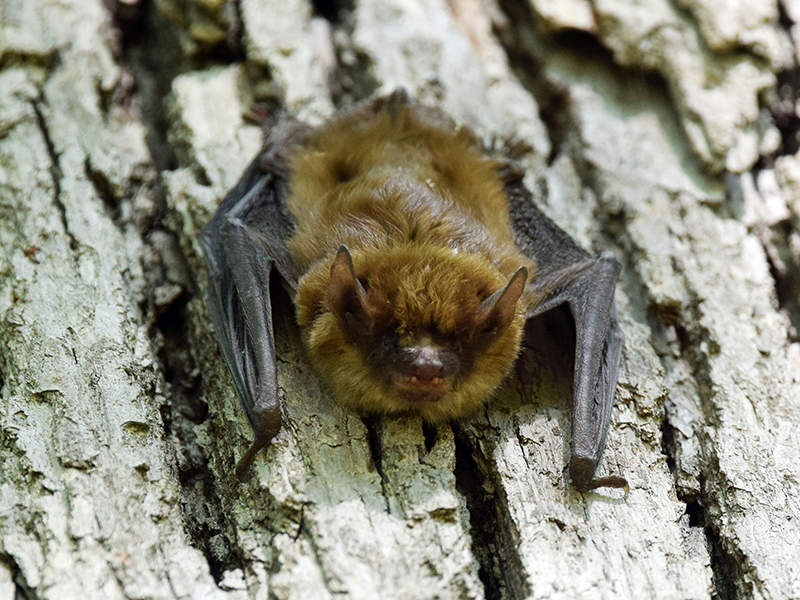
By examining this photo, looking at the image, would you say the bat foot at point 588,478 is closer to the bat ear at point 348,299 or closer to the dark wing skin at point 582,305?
the dark wing skin at point 582,305

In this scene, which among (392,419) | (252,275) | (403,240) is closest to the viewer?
(392,419)

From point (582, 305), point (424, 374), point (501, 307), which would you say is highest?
point (501, 307)

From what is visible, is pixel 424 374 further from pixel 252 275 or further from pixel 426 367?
pixel 252 275

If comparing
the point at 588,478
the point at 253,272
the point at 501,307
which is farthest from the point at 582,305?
the point at 253,272

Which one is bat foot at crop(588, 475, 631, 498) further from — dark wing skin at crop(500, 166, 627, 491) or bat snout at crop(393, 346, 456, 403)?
bat snout at crop(393, 346, 456, 403)

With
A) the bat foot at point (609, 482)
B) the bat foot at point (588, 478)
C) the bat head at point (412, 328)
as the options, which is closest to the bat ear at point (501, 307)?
the bat head at point (412, 328)

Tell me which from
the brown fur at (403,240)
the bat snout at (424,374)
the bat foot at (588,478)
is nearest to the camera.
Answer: the bat foot at (588,478)

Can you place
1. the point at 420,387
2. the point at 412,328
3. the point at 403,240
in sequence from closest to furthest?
the point at 420,387 → the point at 412,328 → the point at 403,240
